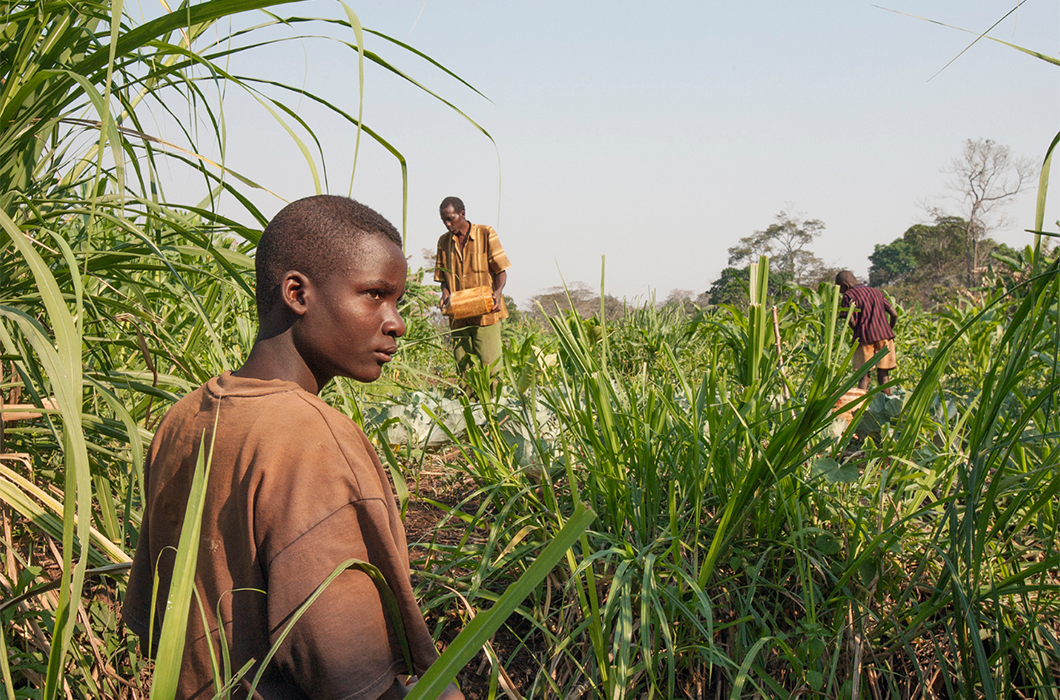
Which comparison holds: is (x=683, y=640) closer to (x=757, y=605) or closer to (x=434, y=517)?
(x=757, y=605)

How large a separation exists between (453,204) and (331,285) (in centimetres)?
479

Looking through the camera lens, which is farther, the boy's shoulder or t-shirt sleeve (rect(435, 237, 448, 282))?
t-shirt sleeve (rect(435, 237, 448, 282))

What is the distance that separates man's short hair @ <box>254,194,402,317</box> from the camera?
3.33 feet

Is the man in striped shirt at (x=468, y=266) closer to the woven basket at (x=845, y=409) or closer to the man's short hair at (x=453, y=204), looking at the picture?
the man's short hair at (x=453, y=204)

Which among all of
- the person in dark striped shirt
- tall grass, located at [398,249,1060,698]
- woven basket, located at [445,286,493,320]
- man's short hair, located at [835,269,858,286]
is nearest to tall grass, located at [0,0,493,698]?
tall grass, located at [398,249,1060,698]

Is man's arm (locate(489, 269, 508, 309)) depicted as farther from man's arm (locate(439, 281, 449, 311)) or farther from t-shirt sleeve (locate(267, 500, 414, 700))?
t-shirt sleeve (locate(267, 500, 414, 700))

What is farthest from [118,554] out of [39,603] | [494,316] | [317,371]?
[494,316]

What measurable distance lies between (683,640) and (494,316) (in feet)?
12.5

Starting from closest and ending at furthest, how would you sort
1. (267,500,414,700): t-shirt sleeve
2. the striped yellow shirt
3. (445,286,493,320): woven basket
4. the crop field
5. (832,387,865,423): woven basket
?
(267,500,414,700): t-shirt sleeve → the crop field → (832,387,865,423): woven basket → (445,286,493,320): woven basket → the striped yellow shirt

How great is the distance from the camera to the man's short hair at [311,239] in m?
1.01

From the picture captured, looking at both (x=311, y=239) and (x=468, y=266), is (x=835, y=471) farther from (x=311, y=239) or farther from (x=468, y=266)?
(x=468, y=266)

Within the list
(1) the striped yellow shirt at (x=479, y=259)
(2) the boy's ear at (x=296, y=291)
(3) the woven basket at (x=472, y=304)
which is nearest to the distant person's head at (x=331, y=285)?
(2) the boy's ear at (x=296, y=291)

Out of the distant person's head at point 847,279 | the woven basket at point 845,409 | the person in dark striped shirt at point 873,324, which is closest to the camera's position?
the woven basket at point 845,409

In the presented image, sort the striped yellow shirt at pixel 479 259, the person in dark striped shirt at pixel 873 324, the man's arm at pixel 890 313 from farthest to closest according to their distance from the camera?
the man's arm at pixel 890 313, the person in dark striped shirt at pixel 873 324, the striped yellow shirt at pixel 479 259
